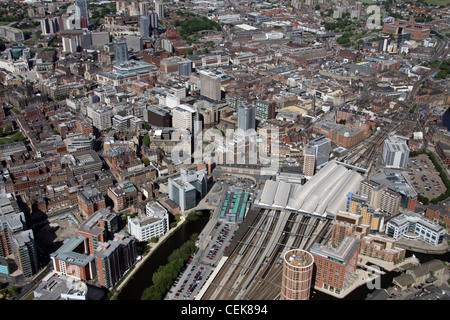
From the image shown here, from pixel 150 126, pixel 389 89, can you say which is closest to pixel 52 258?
pixel 150 126

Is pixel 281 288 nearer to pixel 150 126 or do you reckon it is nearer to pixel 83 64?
pixel 150 126

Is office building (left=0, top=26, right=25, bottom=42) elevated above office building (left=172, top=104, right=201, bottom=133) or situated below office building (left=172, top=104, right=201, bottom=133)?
above

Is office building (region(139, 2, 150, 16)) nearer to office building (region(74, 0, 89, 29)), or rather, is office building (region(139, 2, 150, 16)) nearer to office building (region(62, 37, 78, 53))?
office building (region(74, 0, 89, 29))

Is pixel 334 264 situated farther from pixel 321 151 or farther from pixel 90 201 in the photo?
pixel 90 201

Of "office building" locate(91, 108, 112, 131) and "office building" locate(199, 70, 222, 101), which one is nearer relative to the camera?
"office building" locate(91, 108, 112, 131)

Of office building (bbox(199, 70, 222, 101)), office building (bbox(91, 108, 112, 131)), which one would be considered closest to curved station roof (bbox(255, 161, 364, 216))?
office building (bbox(199, 70, 222, 101))

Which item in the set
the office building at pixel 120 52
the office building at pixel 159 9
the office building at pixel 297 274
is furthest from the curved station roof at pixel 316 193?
the office building at pixel 159 9

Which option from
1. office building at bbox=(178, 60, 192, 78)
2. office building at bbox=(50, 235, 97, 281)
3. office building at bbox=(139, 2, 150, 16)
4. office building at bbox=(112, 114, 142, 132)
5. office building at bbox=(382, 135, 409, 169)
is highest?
office building at bbox=(139, 2, 150, 16)
